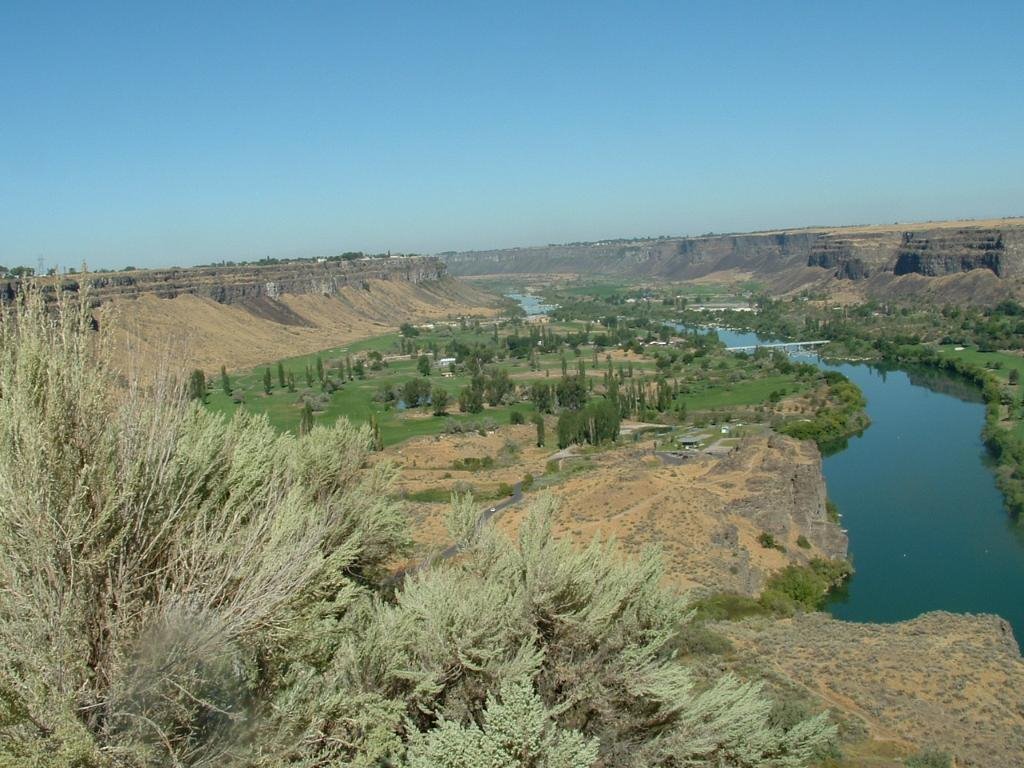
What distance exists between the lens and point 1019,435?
52.9 m

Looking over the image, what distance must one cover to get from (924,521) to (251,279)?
372ft

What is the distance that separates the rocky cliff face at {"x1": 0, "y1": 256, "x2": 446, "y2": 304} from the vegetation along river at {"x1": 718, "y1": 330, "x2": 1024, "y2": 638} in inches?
2997

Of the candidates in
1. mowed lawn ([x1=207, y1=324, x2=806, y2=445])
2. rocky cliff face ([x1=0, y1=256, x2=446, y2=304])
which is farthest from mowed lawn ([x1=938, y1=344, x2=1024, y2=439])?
rocky cliff face ([x1=0, y1=256, x2=446, y2=304])

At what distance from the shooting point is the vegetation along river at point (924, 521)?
31.2 metres

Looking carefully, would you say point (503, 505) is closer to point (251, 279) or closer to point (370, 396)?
point (370, 396)

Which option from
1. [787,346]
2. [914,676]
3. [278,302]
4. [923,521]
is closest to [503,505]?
[923,521]

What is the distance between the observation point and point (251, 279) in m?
131

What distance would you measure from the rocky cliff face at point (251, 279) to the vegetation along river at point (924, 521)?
76.1 meters

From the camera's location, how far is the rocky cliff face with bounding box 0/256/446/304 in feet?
360

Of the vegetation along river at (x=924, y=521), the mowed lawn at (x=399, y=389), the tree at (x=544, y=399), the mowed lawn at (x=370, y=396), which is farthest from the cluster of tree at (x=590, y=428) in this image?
the vegetation along river at (x=924, y=521)

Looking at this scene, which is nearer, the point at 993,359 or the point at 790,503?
the point at 790,503

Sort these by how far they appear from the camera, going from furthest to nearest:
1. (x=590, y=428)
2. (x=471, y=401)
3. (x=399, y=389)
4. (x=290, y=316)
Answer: (x=290, y=316), (x=399, y=389), (x=471, y=401), (x=590, y=428)

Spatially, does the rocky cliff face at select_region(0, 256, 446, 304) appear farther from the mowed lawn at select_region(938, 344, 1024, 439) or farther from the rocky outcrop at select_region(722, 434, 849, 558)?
the mowed lawn at select_region(938, 344, 1024, 439)

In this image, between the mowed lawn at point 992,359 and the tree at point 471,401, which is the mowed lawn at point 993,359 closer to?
the mowed lawn at point 992,359
